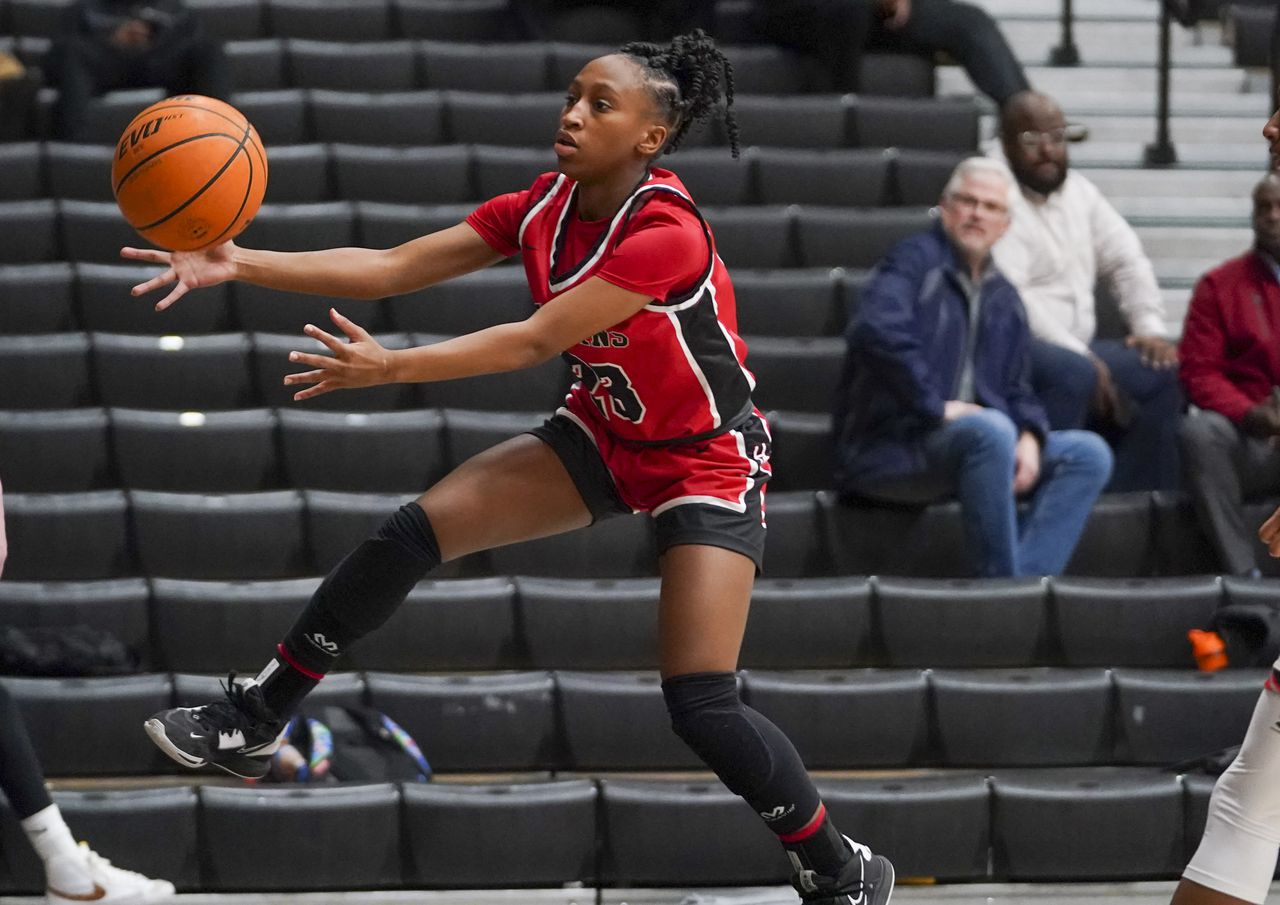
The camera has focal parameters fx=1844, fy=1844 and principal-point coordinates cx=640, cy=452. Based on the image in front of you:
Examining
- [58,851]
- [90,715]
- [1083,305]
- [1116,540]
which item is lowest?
[58,851]

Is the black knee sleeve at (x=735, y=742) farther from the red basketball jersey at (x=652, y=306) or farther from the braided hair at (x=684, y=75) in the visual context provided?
the braided hair at (x=684, y=75)

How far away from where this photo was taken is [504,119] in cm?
523

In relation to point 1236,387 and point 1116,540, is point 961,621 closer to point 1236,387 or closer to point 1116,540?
point 1116,540

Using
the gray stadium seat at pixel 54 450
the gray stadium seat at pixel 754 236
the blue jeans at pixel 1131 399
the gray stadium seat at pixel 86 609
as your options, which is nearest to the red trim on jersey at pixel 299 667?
the gray stadium seat at pixel 86 609

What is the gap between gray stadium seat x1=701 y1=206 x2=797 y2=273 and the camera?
4.85 m

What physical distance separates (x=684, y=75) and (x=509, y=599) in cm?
143

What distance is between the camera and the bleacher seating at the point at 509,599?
3.48m

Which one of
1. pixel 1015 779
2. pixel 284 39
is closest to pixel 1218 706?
pixel 1015 779

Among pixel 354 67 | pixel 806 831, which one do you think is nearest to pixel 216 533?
pixel 806 831

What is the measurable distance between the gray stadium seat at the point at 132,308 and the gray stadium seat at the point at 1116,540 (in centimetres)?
219

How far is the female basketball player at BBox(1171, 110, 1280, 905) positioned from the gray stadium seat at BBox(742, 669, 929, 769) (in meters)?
1.16

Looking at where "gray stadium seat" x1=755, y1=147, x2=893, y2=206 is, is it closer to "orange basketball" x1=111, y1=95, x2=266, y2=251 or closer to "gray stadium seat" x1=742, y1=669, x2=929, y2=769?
"gray stadium seat" x1=742, y1=669, x2=929, y2=769

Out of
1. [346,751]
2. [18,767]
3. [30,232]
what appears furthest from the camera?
[30,232]

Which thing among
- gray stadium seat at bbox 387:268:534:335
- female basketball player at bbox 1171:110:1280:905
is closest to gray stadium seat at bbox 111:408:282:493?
gray stadium seat at bbox 387:268:534:335
